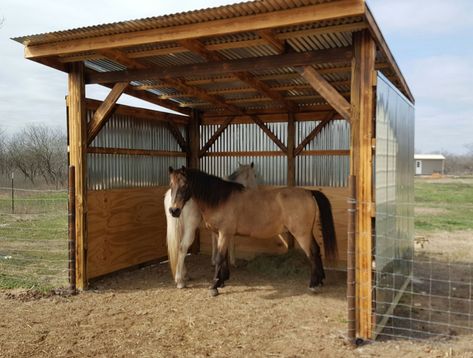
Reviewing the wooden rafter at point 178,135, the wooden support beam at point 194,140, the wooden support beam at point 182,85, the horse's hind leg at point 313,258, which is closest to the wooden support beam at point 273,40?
the wooden support beam at point 182,85

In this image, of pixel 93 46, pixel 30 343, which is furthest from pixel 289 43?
pixel 30 343

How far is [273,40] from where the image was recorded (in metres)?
4.05

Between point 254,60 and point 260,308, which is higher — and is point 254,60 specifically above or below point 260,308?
above

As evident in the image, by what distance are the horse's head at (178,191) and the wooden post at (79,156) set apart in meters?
1.23

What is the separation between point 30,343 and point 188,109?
212 inches

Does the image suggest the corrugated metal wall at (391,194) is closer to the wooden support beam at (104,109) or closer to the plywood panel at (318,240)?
the plywood panel at (318,240)

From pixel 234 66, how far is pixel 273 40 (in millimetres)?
694

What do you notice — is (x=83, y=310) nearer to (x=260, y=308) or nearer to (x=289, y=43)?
(x=260, y=308)

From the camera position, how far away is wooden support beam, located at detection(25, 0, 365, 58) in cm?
330

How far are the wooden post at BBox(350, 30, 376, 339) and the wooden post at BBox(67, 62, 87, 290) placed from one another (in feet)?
11.7

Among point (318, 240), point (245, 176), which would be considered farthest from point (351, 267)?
point (245, 176)

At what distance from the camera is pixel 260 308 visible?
458 centimetres

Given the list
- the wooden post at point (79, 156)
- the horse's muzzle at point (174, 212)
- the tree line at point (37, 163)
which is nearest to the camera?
the horse's muzzle at point (174, 212)

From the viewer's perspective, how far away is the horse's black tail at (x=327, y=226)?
17.3 feet
